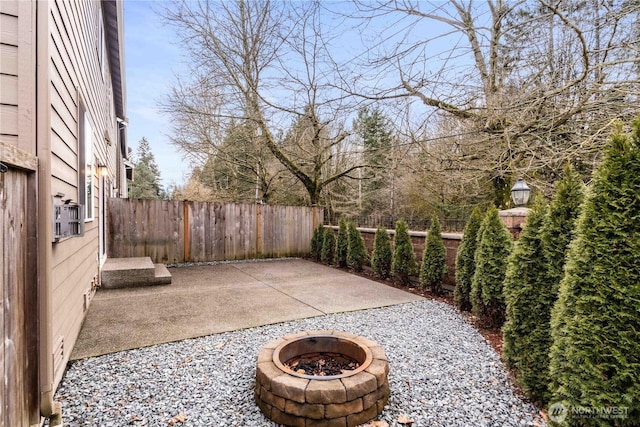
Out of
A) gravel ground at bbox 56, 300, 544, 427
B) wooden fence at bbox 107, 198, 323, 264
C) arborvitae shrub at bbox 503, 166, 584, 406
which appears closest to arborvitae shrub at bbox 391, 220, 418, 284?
gravel ground at bbox 56, 300, 544, 427

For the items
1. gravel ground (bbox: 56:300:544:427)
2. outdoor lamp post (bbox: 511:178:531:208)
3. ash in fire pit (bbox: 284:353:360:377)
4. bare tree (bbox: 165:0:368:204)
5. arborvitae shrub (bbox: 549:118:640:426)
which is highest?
bare tree (bbox: 165:0:368:204)

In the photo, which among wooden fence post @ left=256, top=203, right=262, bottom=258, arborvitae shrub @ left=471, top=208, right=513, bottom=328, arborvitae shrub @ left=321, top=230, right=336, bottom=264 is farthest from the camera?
wooden fence post @ left=256, top=203, right=262, bottom=258

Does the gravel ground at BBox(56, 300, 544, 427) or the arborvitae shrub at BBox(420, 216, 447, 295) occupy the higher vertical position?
the arborvitae shrub at BBox(420, 216, 447, 295)

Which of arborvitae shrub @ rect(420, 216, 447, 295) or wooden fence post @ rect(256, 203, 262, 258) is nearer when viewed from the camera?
arborvitae shrub @ rect(420, 216, 447, 295)

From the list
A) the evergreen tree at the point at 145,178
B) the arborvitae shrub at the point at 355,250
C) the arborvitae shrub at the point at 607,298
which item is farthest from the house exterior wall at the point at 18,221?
the evergreen tree at the point at 145,178

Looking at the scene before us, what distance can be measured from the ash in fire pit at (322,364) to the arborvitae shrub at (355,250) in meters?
4.60

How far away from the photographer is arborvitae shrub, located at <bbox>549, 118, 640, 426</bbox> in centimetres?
164

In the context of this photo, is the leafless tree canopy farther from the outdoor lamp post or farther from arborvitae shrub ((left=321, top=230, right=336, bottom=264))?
arborvitae shrub ((left=321, top=230, right=336, bottom=264))

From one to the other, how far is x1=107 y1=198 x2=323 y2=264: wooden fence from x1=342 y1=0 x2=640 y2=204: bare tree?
4.11 meters

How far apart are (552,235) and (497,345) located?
1.42 meters

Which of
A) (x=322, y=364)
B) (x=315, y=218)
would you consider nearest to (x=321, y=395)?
(x=322, y=364)

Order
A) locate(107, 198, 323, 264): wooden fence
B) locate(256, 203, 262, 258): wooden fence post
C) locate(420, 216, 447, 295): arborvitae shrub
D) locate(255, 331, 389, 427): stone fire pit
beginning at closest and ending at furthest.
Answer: locate(255, 331, 389, 427): stone fire pit → locate(420, 216, 447, 295): arborvitae shrub → locate(107, 198, 323, 264): wooden fence → locate(256, 203, 262, 258): wooden fence post

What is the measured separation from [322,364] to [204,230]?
6.22 m

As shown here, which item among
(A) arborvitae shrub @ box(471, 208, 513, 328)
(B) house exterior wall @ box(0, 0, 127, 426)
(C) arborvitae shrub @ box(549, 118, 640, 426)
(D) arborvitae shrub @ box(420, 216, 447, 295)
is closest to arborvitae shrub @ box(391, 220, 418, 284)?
(D) arborvitae shrub @ box(420, 216, 447, 295)
